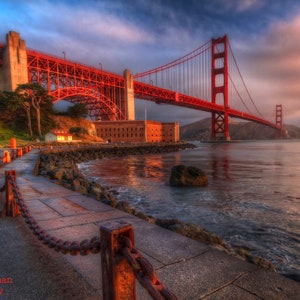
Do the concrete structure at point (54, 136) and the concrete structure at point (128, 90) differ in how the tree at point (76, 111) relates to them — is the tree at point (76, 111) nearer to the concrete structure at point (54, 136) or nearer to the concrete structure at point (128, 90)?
the concrete structure at point (54, 136)

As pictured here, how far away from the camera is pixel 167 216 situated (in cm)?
752

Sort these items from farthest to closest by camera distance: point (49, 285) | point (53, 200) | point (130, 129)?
Result: point (130, 129)
point (53, 200)
point (49, 285)

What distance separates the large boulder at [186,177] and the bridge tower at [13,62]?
135ft

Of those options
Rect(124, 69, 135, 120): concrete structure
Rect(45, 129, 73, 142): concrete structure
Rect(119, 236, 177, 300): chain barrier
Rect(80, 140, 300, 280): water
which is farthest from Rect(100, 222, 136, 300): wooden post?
Rect(124, 69, 135, 120): concrete structure

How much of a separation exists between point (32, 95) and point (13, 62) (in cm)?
648

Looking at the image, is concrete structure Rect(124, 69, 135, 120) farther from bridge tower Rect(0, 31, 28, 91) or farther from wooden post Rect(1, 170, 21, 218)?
wooden post Rect(1, 170, 21, 218)

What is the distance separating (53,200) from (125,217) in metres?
2.18

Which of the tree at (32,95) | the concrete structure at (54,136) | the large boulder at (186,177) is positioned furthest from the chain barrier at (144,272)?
the tree at (32,95)

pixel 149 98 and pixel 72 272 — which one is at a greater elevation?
pixel 149 98

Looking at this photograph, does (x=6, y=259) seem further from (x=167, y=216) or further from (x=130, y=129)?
(x=130, y=129)

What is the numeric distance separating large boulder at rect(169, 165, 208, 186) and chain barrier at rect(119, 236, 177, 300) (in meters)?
10.6

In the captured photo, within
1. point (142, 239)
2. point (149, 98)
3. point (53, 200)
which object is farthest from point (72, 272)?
point (149, 98)

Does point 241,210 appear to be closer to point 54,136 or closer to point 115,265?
point 115,265

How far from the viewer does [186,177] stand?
12.1m
